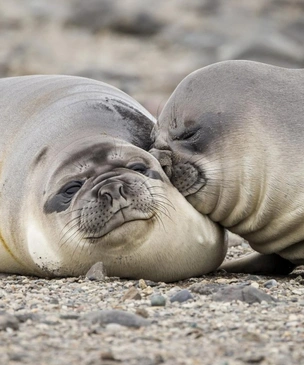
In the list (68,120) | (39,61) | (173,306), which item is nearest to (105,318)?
(173,306)

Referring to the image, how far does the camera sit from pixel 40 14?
71.2 ft

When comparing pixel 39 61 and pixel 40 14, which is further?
pixel 40 14

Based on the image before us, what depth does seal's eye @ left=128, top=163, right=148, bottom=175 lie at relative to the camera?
634 cm

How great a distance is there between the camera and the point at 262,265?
7.04 metres

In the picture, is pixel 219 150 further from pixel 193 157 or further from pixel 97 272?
pixel 97 272

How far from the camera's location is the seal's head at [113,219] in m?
5.93

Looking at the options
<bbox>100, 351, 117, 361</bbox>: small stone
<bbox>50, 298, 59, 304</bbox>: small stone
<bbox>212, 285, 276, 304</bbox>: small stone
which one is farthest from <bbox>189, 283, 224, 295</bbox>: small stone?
<bbox>100, 351, 117, 361</bbox>: small stone

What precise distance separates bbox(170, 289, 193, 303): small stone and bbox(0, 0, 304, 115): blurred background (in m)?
12.9

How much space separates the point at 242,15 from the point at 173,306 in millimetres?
17122

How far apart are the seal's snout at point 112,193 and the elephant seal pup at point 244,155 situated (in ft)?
2.35

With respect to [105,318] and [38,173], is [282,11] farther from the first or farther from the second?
[105,318]

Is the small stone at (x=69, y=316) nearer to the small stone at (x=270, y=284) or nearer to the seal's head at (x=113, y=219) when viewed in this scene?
the seal's head at (x=113, y=219)

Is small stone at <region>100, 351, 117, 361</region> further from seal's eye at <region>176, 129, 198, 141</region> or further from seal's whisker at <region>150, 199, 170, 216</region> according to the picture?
seal's eye at <region>176, 129, 198, 141</region>

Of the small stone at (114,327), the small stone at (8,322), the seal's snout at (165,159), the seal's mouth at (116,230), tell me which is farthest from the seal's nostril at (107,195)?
the small stone at (8,322)
